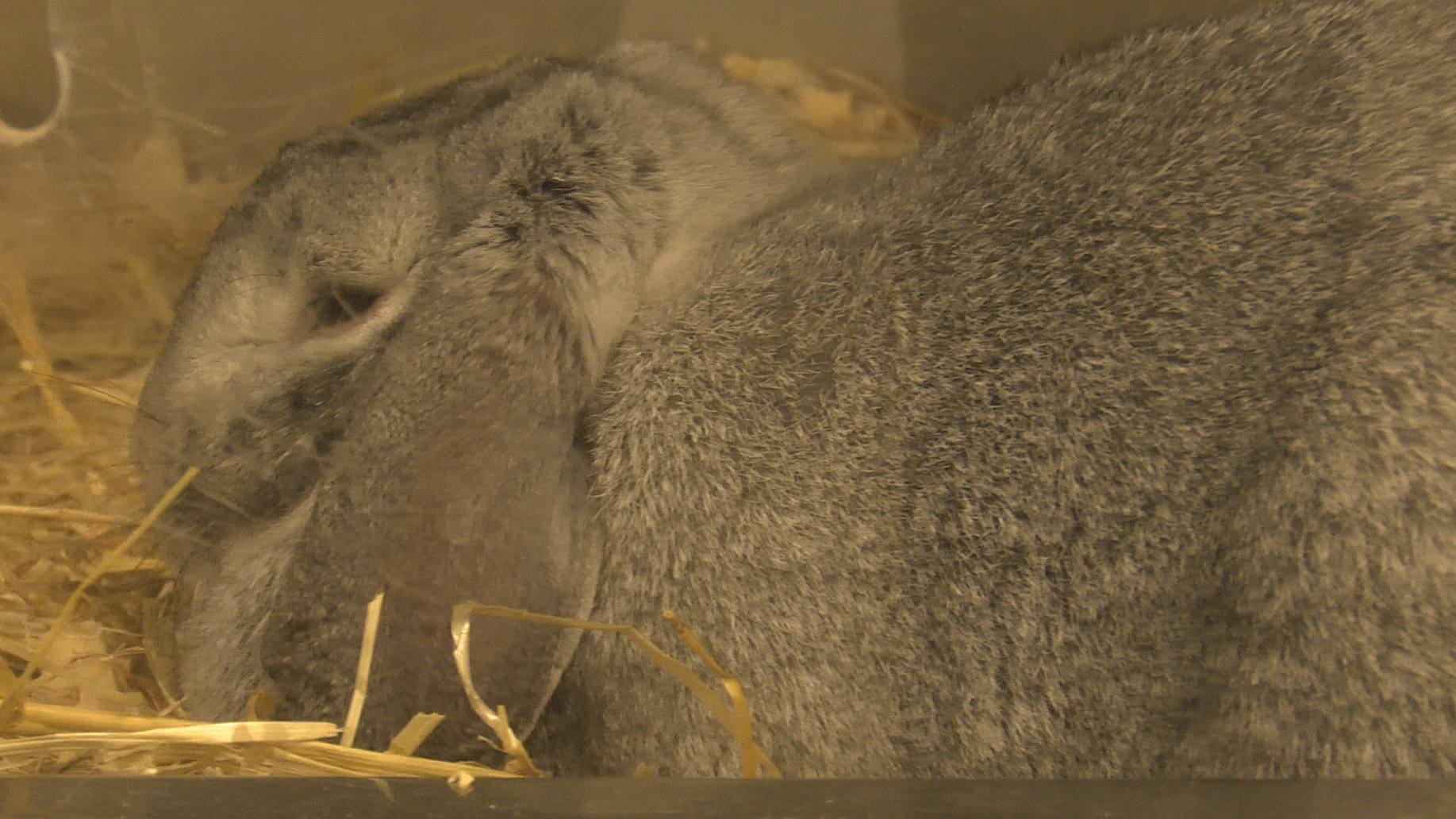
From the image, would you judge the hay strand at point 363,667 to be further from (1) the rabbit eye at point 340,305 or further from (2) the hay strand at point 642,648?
(1) the rabbit eye at point 340,305

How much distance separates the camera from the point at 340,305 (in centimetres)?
158

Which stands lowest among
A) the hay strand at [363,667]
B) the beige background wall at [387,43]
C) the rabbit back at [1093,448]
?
the hay strand at [363,667]

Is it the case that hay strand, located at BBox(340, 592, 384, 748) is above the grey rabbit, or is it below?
below

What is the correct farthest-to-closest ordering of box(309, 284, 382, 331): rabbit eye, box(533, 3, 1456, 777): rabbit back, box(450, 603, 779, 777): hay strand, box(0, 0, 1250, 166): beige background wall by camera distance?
box(0, 0, 1250, 166): beige background wall → box(309, 284, 382, 331): rabbit eye → box(450, 603, 779, 777): hay strand → box(533, 3, 1456, 777): rabbit back

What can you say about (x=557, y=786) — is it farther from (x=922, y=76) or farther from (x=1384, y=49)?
(x=922, y=76)

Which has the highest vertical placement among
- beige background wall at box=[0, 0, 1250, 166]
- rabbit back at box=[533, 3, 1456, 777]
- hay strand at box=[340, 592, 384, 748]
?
beige background wall at box=[0, 0, 1250, 166]

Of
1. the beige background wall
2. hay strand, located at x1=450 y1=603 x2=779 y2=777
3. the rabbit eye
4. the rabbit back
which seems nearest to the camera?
the rabbit back

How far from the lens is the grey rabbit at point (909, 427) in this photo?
1221 mm

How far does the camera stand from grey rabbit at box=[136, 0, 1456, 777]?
122cm

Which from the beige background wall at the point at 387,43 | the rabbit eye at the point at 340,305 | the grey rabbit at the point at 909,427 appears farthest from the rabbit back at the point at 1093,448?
the beige background wall at the point at 387,43

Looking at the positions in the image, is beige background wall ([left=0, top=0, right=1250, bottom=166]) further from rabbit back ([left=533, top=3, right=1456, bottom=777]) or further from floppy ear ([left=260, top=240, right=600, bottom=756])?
floppy ear ([left=260, top=240, right=600, bottom=756])

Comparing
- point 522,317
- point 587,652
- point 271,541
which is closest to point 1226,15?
point 522,317

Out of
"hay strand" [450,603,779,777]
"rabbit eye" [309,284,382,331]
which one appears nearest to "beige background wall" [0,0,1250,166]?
"rabbit eye" [309,284,382,331]

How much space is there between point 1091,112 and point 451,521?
0.95 meters
